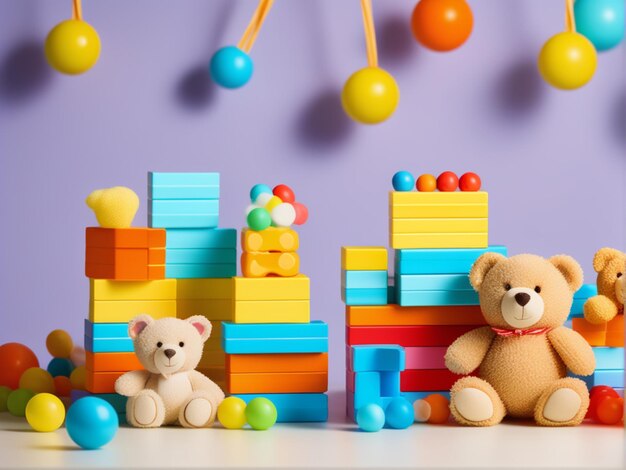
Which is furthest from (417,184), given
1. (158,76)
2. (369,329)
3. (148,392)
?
(158,76)

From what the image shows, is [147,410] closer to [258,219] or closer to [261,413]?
[261,413]

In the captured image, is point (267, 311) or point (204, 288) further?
point (204, 288)

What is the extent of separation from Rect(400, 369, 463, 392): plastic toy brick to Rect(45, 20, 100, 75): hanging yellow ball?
4.02ft

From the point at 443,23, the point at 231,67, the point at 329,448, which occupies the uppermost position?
the point at 443,23

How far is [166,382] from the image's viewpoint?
2.35 m

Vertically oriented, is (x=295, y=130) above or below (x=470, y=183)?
above

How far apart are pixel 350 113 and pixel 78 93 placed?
2.54 ft

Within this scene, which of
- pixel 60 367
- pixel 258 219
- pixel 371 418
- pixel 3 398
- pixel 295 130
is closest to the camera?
pixel 371 418

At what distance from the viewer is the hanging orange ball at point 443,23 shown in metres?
3.11

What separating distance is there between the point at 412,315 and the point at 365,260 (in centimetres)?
16

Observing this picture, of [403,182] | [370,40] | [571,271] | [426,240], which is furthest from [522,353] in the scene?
[370,40]

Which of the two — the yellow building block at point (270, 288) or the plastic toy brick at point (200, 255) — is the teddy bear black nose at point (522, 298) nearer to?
the yellow building block at point (270, 288)

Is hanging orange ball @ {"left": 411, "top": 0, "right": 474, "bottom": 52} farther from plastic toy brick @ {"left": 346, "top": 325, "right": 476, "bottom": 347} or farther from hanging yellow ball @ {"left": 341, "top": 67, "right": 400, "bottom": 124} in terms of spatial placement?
plastic toy brick @ {"left": 346, "top": 325, "right": 476, "bottom": 347}

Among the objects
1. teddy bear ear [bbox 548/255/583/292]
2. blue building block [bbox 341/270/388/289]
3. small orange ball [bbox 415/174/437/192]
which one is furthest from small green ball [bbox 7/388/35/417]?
teddy bear ear [bbox 548/255/583/292]
